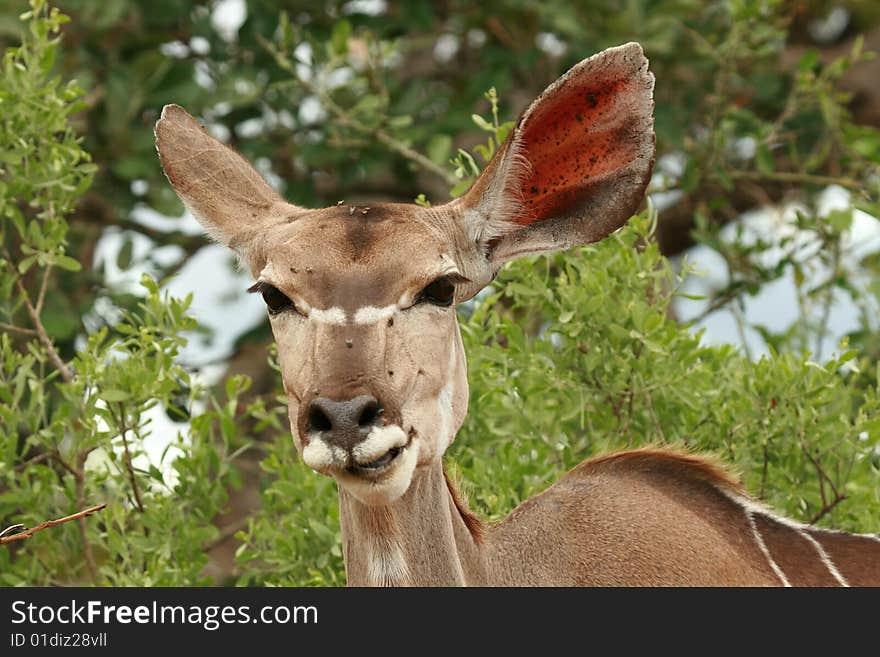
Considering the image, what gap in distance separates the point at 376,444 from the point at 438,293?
564 mm

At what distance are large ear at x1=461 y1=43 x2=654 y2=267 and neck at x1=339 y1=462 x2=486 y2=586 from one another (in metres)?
0.76

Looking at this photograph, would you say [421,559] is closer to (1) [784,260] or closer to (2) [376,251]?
(2) [376,251]

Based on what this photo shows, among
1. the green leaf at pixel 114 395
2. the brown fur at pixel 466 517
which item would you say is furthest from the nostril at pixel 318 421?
the green leaf at pixel 114 395

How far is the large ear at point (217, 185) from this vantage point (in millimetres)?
4570

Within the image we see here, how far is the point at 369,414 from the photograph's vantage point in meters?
3.64

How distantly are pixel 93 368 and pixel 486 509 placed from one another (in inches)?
54.3

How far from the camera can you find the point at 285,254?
4043 mm

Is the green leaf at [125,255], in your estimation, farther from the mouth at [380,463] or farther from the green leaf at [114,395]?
the mouth at [380,463]

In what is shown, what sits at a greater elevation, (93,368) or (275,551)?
(93,368)

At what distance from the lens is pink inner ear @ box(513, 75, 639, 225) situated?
4250mm

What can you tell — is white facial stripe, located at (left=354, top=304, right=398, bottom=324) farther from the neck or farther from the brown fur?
the brown fur

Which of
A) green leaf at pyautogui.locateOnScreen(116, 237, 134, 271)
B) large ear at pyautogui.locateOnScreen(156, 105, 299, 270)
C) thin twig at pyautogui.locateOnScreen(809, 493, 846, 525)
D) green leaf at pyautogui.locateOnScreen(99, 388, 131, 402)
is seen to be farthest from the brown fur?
green leaf at pyautogui.locateOnScreen(116, 237, 134, 271)
